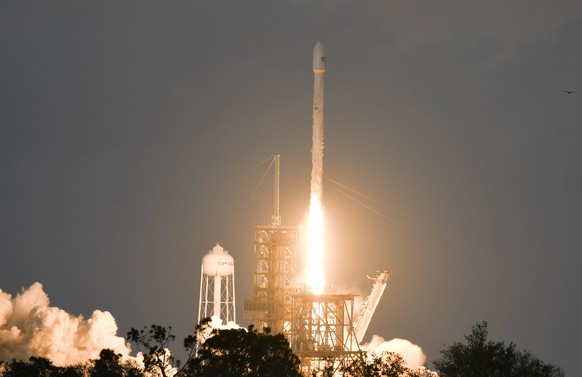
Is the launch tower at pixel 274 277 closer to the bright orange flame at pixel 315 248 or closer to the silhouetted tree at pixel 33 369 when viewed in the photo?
the bright orange flame at pixel 315 248

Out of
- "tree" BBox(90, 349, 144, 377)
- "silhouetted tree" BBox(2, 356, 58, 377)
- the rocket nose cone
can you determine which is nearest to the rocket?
the rocket nose cone

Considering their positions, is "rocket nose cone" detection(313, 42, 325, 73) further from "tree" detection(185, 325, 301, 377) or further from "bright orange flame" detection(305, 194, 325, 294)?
"tree" detection(185, 325, 301, 377)

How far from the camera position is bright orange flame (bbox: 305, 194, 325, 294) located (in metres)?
188

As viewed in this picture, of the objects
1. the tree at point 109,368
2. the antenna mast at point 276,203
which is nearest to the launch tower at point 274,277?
the antenna mast at point 276,203

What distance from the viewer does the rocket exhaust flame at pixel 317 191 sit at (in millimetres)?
183250

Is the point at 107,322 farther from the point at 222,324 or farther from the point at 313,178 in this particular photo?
the point at 313,178

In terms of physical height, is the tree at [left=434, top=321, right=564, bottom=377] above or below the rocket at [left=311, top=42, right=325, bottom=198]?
below

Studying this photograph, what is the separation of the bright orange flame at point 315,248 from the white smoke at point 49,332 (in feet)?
60.7

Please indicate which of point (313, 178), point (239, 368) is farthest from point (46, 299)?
point (239, 368)

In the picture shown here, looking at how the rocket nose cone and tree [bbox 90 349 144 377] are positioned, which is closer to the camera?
tree [bbox 90 349 144 377]

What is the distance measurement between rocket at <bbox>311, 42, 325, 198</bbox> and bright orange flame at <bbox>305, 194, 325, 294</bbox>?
50.2 inches

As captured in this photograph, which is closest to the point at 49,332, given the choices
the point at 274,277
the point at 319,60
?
the point at 274,277

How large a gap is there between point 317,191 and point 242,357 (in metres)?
41.0

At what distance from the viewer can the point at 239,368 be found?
146750mm
